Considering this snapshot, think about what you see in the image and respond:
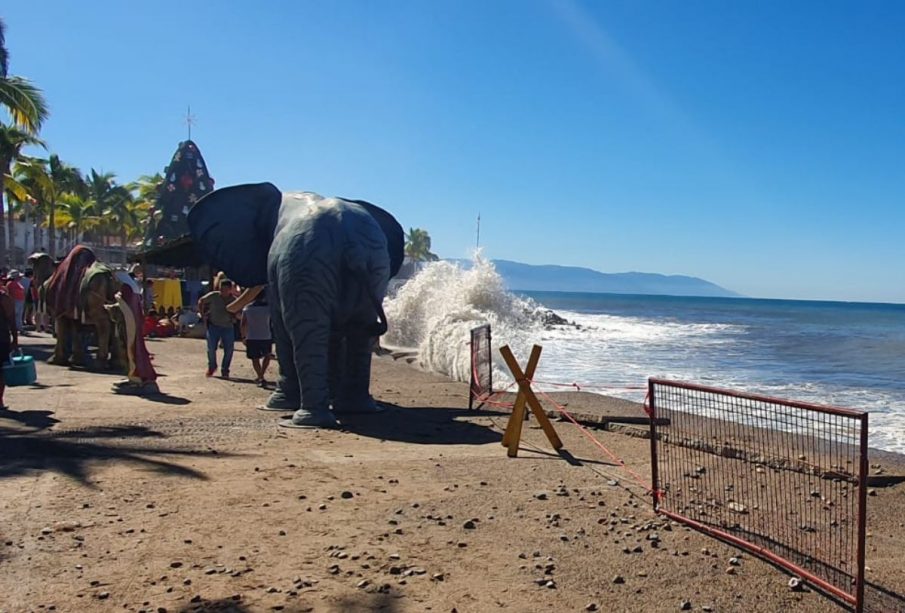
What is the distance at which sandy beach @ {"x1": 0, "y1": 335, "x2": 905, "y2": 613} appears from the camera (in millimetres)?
4328

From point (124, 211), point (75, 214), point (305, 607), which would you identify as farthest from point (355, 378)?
point (124, 211)

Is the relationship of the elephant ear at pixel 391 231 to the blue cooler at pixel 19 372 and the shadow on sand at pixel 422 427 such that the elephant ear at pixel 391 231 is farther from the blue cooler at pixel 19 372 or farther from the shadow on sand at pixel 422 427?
the blue cooler at pixel 19 372

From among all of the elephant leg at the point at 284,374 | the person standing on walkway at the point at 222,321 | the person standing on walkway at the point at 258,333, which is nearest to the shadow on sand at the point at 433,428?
the elephant leg at the point at 284,374

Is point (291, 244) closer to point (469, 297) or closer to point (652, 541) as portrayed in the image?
point (652, 541)

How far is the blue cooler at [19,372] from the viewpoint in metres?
10.1

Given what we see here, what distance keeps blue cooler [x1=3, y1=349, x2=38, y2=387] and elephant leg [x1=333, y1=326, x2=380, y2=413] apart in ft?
12.6

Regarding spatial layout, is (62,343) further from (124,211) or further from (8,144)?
(124,211)

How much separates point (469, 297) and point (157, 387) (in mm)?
15222

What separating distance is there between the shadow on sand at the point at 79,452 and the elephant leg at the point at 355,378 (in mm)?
2515

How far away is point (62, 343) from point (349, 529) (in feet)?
35.7

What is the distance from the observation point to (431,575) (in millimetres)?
4605

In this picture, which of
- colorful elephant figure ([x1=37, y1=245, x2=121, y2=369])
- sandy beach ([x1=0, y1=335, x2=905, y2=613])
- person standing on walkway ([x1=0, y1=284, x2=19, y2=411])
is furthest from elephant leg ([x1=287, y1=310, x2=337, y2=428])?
colorful elephant figure ([x1=37, y1=245, x2=121, y2=369])

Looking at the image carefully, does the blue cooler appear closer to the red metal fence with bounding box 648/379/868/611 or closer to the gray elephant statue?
the gray elephant statue

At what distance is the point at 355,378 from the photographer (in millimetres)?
10219
